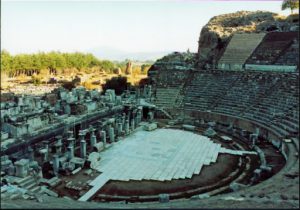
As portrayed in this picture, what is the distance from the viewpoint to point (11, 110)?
2389 cm

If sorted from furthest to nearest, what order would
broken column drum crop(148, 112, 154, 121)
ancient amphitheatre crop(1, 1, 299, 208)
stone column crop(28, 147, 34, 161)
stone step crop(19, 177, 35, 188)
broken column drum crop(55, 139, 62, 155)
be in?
broken column drum crop(148, 112, 154, 121) < broken column drum crop(55, 139, 62, 155) < stone column crop(28, 147, 34, 161) < stone step crop(19, 177, 35, 188) < ancient amphitheatre crop(1, 1, 299, 208)

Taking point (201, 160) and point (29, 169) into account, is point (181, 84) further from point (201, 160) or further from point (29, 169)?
point (29, 169)

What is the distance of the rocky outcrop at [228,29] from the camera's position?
A: 4066 cm

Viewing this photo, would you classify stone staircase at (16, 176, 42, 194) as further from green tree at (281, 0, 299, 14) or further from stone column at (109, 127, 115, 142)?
green tree at (281, 0, 299, 14)

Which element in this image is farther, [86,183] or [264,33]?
[264,33]

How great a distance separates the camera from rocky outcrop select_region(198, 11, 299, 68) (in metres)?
40.7

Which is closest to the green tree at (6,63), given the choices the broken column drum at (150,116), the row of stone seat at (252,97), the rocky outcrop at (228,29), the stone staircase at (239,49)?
the rocky outcrop at (228,29)

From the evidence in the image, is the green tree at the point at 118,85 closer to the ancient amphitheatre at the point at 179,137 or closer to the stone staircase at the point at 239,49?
the ancient amphitheatre at the point at 179,137

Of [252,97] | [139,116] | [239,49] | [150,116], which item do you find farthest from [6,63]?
[252,97]

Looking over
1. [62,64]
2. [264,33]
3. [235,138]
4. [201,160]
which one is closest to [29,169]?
[201,160]

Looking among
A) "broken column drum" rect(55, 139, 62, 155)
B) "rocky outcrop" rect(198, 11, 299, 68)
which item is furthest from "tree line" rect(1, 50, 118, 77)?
"broken column drum" rect(55, 139, 62, 155)

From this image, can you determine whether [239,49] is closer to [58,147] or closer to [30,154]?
[58,147]

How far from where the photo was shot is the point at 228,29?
A: 4466 cm

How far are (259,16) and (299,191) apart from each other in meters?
39.5
